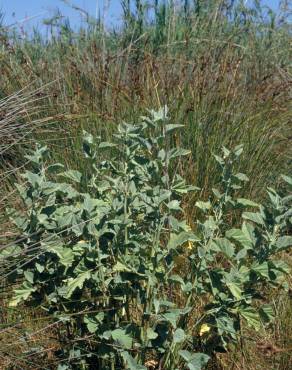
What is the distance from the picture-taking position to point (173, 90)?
528cm

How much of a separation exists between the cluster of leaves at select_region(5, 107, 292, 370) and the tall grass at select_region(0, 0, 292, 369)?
73 centimetres

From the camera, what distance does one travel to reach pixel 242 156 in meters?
4.98

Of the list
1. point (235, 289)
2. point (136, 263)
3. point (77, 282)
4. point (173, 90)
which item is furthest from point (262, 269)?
point (173, 90)

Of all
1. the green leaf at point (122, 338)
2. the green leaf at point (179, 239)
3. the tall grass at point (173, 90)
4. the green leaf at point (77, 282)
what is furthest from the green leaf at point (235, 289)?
the tall grass at point (173, 90)

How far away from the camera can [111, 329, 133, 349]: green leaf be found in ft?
10.1

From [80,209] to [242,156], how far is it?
195 cm

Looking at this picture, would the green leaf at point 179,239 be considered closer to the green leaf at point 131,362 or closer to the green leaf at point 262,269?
the green leaf at point 262,269

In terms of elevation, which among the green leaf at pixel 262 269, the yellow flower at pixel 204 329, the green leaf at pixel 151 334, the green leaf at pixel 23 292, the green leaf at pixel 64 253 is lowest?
the yellow flower at pixel 204 329

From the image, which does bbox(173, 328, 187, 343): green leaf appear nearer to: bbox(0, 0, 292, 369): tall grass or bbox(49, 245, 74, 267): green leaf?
bbox(49, 245, 74, 267): green leaf

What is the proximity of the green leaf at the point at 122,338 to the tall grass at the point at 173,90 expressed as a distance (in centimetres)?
112

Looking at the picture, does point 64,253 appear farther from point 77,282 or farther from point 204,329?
point 204,329

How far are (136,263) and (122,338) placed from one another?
0.92 ft

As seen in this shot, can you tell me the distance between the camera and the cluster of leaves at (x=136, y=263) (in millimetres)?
3111

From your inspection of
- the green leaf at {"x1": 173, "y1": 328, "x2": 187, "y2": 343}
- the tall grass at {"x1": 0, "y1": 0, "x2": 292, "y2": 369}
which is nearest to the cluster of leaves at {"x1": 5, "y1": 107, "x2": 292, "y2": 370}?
the green leaf at {"x1": 173, "y1": 328, "x2": 187, "y2": 343}
